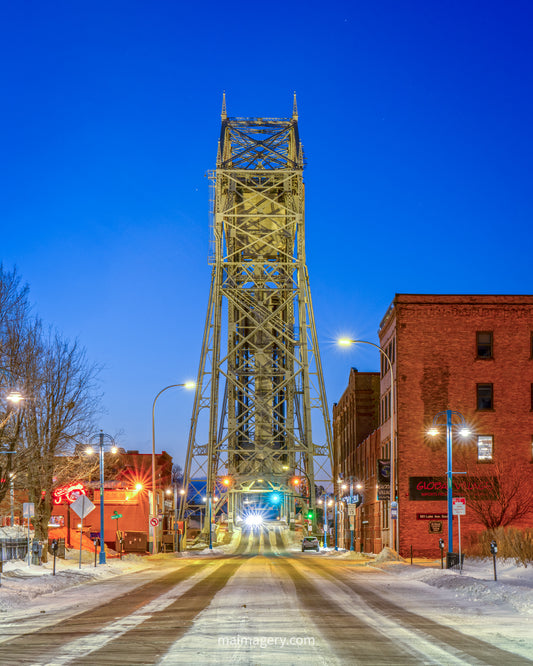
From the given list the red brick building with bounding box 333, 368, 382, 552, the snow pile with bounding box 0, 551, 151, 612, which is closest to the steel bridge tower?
the red brick building with bounding box 333, 368, 382, 552

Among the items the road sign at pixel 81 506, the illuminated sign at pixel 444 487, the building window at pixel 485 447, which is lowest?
the road sign at pixel 81 506

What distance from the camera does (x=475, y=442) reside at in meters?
51.2

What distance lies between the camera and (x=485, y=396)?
52.0 metres

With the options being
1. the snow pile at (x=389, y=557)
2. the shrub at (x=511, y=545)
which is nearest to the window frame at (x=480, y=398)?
the shrub at (x=511, y=545)

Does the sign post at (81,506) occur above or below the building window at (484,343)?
below

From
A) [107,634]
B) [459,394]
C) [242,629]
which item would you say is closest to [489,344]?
[459,394]

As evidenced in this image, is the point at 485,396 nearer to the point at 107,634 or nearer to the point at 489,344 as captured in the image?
the point at 489,344

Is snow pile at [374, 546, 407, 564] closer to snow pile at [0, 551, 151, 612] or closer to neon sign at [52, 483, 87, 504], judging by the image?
snow pile at [0, 551, 151, 612]

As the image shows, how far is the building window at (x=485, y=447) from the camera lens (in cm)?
5091

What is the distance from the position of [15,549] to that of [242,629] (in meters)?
23.7

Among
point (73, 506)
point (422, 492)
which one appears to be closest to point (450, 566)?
point (73, 506)

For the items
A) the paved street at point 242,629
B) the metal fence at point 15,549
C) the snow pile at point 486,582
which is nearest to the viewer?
the paved street at point 242,629

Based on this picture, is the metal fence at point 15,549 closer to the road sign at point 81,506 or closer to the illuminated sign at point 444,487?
the road sign at point 81,506

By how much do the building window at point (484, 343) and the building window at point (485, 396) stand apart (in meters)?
1.98
